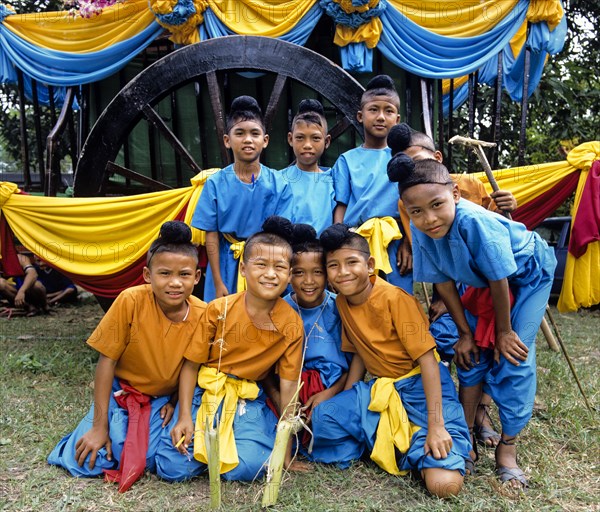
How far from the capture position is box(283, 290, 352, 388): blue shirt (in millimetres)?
2699

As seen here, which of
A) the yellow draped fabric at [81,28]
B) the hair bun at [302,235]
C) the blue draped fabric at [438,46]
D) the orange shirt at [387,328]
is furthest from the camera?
the yellow draped fabric at [81,28]

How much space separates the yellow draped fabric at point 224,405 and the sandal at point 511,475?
109cm

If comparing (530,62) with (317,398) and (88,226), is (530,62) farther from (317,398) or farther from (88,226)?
(88,226)

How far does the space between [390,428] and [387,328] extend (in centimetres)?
42

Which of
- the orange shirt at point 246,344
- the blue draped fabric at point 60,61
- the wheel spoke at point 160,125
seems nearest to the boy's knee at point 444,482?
the orange shirt at point 246,344

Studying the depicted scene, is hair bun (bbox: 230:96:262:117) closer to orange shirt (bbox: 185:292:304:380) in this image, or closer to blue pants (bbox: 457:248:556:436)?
orange shirt (bbox: 185:292:304:380)

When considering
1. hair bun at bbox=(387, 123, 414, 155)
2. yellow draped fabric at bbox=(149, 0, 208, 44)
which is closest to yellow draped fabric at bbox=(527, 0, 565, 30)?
hair bun at bbox=(387, 123, 414, 155)

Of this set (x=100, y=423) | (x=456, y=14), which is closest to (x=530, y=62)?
(x=456, y=14)

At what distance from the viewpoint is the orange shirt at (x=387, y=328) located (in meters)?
2.44

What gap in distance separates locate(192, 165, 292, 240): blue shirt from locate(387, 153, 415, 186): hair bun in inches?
40.0

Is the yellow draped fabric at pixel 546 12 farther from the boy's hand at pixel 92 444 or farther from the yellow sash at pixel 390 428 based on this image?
the boy's hand at pixel 92 444

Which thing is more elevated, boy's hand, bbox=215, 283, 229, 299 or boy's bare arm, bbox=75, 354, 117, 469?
boy's hand, bbox=215, 283, 229, 299

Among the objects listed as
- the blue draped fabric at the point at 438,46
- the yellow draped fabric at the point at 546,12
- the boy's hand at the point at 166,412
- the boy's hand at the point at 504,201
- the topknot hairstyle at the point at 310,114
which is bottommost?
the boy's hand at the point at 166,412

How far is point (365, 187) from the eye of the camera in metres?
3.12
